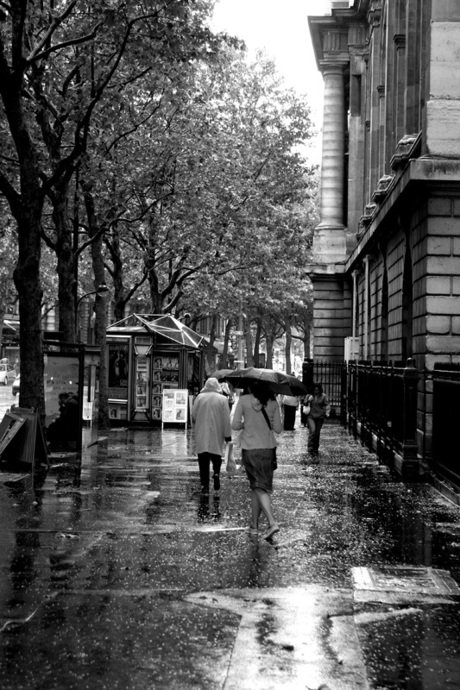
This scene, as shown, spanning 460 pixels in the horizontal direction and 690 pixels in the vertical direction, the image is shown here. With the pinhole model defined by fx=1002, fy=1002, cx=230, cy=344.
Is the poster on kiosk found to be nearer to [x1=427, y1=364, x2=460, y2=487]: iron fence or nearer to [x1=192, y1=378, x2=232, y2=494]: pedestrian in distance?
[x1=427, y1=364, x2=460, y2=487]: iron fence

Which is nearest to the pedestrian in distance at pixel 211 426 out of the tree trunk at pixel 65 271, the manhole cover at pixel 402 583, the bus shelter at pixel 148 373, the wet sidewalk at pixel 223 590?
the wet sidewalk at pixel 223 590

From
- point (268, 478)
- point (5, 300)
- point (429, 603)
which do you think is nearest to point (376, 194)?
point (268, 478)

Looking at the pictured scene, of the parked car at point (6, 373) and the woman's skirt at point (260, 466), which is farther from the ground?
the parked car at point (6, 373)

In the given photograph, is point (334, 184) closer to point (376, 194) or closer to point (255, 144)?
point (255, 144)

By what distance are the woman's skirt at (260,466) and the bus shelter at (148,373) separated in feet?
60.1

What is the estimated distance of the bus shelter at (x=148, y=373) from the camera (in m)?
29.1

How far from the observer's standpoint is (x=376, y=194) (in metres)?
27.9

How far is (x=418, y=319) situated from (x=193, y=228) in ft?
48.3

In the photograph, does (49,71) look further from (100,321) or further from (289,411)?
(289,411)

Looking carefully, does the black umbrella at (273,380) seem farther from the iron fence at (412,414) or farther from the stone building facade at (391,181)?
the stone building facade at (391,181)

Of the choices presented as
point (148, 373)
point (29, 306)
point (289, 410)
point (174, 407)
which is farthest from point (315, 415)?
point (148, 373)

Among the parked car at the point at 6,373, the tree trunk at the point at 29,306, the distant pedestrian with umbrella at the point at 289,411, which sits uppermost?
the tree trunk at the point at 29,306

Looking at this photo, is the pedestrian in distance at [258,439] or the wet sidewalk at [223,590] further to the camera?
the pedestrian in distance at [258,439]

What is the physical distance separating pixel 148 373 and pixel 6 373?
138ft
